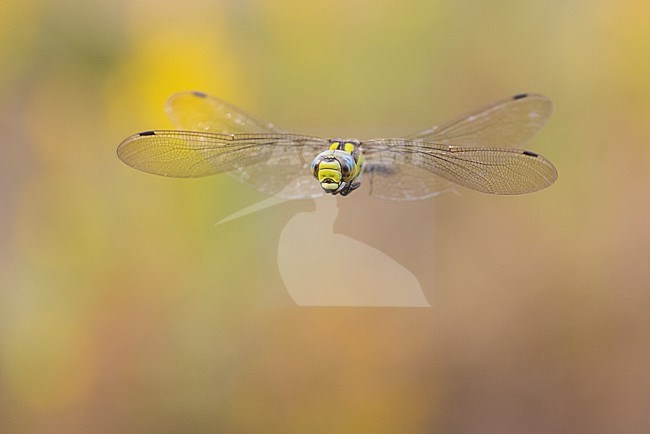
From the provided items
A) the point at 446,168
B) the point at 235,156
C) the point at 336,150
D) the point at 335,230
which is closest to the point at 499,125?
the point at 446,168

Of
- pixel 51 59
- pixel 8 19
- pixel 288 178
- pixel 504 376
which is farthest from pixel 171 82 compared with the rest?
pixel 504 376

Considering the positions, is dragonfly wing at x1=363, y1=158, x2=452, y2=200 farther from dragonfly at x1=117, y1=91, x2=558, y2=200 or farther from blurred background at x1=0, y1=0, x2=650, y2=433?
blurred background at x1=0, y1=0, x2=650, y2=433

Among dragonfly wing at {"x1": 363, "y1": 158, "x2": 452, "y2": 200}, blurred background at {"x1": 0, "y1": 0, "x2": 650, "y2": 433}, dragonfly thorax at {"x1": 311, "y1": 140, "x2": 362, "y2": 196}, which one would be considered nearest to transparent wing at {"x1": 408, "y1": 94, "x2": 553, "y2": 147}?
dragonfly wing at {"x1": 363, "y1": 158, "x2": 452, "y2": 200}

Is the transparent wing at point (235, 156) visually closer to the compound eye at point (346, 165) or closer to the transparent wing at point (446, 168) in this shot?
the transparent wing at point (446, 168)

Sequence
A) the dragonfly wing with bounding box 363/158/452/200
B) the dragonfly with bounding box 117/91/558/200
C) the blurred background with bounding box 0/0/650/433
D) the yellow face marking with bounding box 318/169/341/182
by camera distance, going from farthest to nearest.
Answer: the blurred background with bounding box 0/0/650/433 → the dragonfly wing with bounding box 363/158/452/200 → the dragonfly with bounding box 117/91/558/200 → the yellow face marking with bounding box 318/169/341/182

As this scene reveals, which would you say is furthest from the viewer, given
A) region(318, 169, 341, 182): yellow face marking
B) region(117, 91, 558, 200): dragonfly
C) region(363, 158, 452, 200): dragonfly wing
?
region(363, 158, 452, 200): dragonfly wing

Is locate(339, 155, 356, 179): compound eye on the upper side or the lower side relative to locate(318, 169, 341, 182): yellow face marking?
upper

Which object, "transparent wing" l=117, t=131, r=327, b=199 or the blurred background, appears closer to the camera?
"transparent wing" l=117, t=131, r=327, b=199
